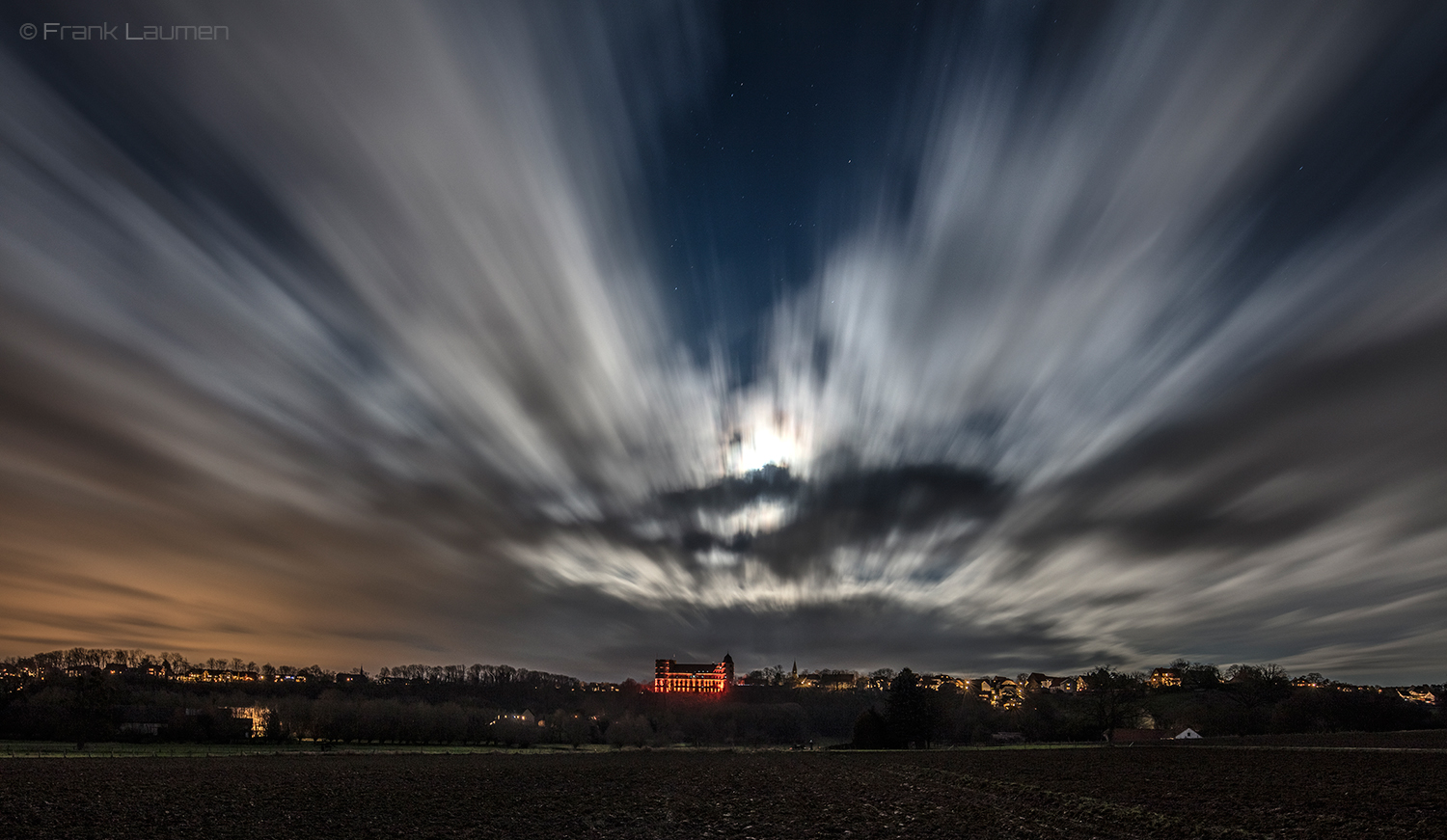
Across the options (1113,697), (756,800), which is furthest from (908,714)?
(756,800)

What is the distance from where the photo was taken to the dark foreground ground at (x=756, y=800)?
30391mm

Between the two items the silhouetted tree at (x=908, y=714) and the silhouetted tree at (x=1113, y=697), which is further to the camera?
the silhouetted tree at (x=1113, y=697)

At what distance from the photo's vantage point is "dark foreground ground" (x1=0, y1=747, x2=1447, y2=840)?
30391 millimetres

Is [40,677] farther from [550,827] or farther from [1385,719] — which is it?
[1385,719]

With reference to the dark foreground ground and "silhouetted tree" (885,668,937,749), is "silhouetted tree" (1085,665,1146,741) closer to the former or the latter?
"silhouetted tree" (885,668,937,749)

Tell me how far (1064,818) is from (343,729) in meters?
139

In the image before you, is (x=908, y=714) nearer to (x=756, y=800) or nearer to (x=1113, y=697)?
(x=1113, y=697)

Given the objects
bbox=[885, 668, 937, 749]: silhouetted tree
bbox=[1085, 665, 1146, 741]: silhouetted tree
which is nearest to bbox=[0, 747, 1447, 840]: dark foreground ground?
bbox=[885, 668, 937, 749]: silhouetted tree

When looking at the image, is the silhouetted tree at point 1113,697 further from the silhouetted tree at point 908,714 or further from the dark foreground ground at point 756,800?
the dark foreground ground at point 756,800

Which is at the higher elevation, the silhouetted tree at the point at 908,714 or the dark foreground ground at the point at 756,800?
the dark foreground ground at the point at 756,800

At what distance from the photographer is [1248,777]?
1905 inches

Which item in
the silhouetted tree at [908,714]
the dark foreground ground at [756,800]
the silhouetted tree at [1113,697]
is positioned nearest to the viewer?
the dark foreground ground at [756,800]

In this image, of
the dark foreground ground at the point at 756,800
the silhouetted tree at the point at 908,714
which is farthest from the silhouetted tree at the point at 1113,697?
the dark foreground ground at the point at 756,800

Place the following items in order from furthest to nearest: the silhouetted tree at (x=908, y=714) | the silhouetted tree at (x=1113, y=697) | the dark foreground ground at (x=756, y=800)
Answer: the silhouetted tree at (x=1113, y=697)
the silhouetted tree at (x=908, y=714)
the dark foreground ground at (x=756, y=800)
